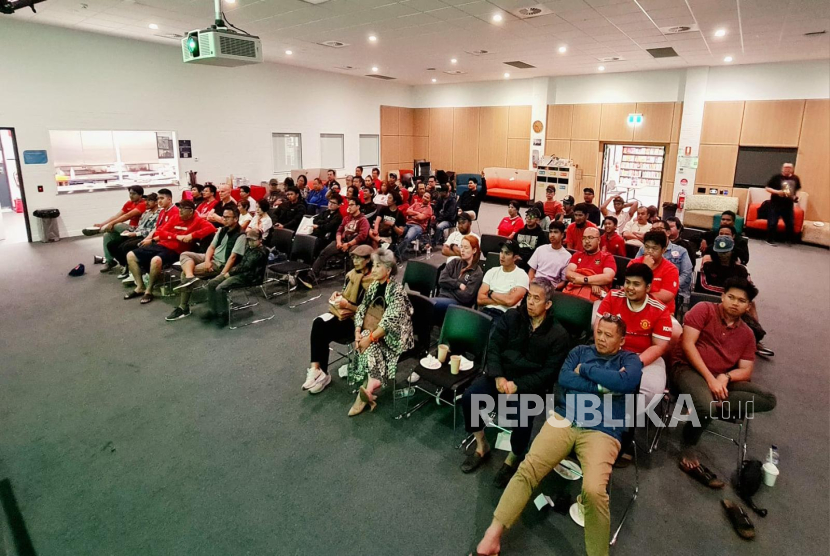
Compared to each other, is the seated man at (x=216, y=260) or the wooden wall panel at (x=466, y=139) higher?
the wooden wall panel at (x=466, y=139)

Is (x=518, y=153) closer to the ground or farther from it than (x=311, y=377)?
farther from it

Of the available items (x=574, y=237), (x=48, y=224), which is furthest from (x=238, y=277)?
(x=48, y=224)

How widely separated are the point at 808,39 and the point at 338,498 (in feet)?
33.2

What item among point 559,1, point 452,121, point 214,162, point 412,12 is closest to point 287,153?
point 214,162

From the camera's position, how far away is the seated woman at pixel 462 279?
455 cm

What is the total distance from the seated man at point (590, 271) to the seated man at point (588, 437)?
1752 millimetres

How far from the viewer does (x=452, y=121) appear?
16.4 meters

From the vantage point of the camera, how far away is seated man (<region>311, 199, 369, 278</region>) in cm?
686

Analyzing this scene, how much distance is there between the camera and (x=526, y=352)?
3207mm

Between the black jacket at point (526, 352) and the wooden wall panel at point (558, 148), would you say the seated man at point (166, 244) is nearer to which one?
the black jacket at point (526, 352)

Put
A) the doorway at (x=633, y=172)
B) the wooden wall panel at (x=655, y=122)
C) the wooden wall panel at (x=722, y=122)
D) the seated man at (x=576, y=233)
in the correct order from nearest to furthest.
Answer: the seated man at (x=576, y=233) < the wooden wall panel at (x=722, y=122) < the wooden wall panel at (x=655, y=122) < the doorway at (x=633, y=172)

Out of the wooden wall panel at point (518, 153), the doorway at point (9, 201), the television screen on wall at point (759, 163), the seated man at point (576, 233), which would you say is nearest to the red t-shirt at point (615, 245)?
the seated man at point (576, 233)

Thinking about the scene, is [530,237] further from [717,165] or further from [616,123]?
[616,123]

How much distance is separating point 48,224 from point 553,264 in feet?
30.8
